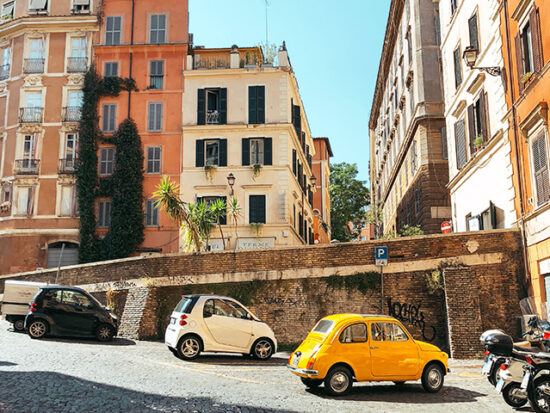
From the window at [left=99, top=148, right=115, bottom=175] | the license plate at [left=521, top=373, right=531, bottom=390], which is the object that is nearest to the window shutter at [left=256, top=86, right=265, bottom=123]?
the window at [left=99, top=148, right=115, bottom=175]

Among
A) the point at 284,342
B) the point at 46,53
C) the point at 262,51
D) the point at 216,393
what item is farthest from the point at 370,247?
the point at 46,53

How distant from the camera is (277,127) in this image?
115 feet

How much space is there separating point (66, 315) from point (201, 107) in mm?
20468

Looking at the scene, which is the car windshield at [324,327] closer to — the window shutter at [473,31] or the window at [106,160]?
the window shutter at [473,31]

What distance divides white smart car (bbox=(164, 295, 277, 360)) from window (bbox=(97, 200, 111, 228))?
22.1 m

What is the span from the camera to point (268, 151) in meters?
34.8

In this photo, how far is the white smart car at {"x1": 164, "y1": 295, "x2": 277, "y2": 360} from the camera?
1483 cm

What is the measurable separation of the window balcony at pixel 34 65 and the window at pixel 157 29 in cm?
749

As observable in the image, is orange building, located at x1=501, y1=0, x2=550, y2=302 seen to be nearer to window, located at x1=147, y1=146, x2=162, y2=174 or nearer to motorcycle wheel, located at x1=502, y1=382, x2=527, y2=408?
motorcycle wheel, located at x1=502, y1=382, x2=527, y2=408

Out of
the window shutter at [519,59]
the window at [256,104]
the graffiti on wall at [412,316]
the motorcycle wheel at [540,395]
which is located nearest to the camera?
the motorcycle wheel at [540,395]

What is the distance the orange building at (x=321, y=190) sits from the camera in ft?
180

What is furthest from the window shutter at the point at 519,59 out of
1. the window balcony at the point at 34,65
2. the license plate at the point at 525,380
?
Result: the window balcony at the point at 34,65

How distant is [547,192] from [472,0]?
9.04 m

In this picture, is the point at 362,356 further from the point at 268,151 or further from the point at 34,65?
the point at 34,65
